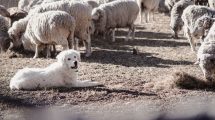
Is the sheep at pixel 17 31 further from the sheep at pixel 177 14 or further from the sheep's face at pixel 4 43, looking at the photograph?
the sheep at pixel 177 14

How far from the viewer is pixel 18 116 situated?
8.09m

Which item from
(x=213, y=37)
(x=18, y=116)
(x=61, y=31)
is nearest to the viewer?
(x=18, y=116)

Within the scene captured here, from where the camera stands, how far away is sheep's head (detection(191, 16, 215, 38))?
12773mm

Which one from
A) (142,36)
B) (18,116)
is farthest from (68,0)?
(18,116)

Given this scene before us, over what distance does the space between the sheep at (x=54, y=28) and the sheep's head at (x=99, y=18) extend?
109 inches

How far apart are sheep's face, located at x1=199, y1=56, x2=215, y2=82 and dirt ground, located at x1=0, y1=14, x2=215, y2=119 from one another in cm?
45

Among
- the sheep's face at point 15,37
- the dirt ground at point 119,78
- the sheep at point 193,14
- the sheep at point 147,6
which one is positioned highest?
the sheep at point 147,6

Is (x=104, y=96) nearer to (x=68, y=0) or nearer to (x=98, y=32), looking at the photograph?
(x=68, y=0)

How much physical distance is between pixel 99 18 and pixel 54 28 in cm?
350

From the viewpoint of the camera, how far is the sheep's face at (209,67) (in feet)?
31.5

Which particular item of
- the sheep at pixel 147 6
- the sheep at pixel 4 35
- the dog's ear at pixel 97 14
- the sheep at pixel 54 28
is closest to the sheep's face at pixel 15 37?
the sheep at pixel 4 35

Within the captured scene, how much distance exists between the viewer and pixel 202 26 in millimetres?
12938

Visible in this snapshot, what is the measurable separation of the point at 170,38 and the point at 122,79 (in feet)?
21.0

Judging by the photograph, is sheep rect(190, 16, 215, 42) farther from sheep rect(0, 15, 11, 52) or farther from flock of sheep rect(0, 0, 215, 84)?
sheep rect(0, 15, 11, 52)
